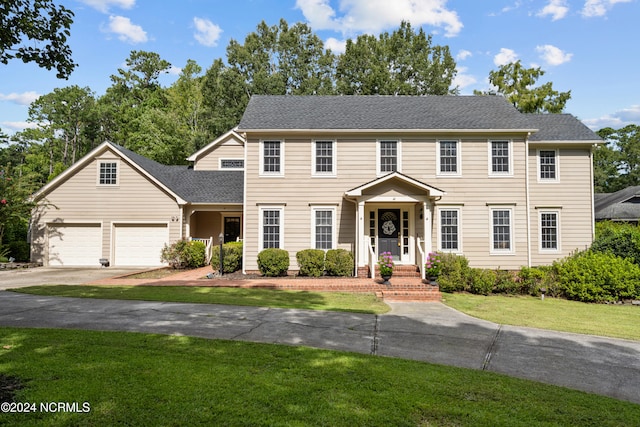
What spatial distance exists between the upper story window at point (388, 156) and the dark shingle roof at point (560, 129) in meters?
6.04

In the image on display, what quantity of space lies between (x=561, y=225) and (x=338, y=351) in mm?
14337

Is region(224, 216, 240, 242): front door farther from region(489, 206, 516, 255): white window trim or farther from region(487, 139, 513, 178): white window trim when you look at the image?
region(487, 139, 513, 178): white window trim

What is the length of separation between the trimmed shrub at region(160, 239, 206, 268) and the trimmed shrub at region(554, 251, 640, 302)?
15.1 m

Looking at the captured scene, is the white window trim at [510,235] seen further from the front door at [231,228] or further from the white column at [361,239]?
the front door at [231,228]

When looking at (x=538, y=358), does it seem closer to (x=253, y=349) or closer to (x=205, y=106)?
(x=253, y=349)

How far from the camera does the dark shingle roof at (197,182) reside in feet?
62.8

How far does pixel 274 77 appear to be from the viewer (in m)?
37.0

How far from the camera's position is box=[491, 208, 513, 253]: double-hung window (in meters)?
15.6

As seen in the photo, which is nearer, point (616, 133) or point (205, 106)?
point (205, 106)

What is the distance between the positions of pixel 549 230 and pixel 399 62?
87.8 ft

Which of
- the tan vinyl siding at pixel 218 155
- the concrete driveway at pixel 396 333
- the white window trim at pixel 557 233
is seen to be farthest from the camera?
the tan vinyl siding at pixel 218 155

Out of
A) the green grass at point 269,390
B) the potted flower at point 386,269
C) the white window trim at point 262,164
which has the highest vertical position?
the white window trim at point 262,164

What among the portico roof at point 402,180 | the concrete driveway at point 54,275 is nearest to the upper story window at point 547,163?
the portico roof at point 402,180

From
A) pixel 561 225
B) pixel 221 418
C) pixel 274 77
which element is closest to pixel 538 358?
pixel 221 418
